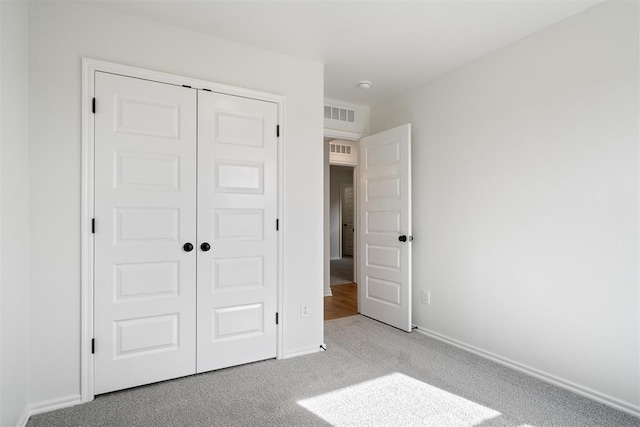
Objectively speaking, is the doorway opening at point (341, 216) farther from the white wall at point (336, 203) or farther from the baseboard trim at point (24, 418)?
→ the baseboard trim at point (24, 418)

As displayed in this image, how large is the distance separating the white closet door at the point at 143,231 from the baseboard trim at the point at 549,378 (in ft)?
7.33

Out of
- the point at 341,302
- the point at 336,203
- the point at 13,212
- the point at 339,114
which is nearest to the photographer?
the point at 13,212

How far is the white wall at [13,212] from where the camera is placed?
5.32 feet

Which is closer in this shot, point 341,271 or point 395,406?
point 395,406

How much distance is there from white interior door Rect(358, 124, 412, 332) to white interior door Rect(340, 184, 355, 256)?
5.96m

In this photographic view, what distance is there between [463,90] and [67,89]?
3.00 m

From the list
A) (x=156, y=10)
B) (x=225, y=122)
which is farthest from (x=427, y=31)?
(x=156, y=10)

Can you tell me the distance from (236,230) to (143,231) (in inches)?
24.9

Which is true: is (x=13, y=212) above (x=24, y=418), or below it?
above

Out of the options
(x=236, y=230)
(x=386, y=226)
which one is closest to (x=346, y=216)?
(x=386, y=226)

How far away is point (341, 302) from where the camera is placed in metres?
4.71

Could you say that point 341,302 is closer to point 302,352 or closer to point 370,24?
point 302,352

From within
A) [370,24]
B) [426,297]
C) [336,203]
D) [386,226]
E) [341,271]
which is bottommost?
[341,271]

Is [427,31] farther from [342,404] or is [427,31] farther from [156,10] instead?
[342,404]
